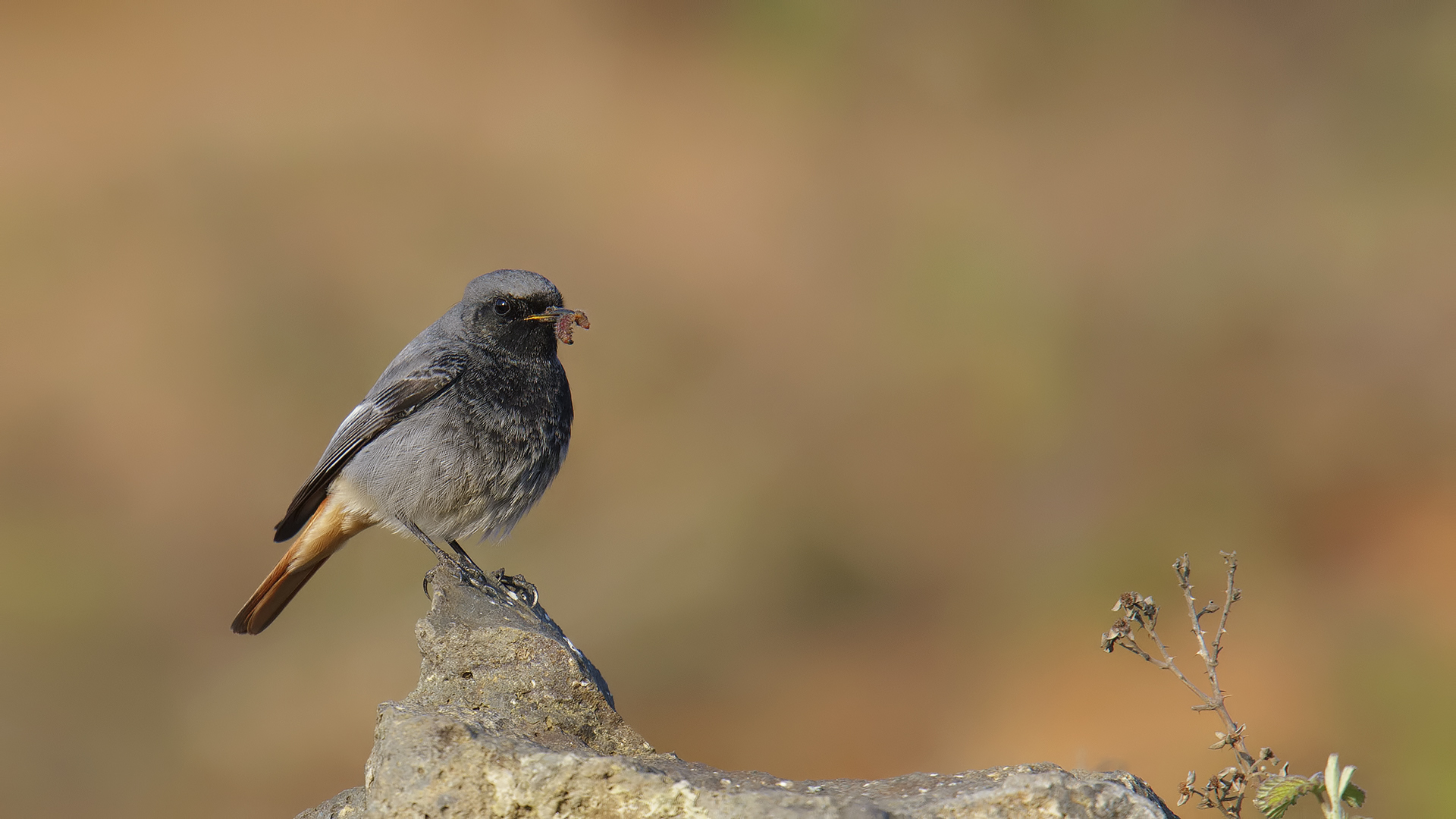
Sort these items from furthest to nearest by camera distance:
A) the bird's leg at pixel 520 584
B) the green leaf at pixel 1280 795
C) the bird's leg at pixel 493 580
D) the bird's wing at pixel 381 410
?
the bird's wing at pixel 381 410 < the bird's leg at pixel 520 584 < the bird's leg at pixel 493 580 < the green leaf at pixel 1280 795

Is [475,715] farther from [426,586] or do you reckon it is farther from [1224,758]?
[1224,758]

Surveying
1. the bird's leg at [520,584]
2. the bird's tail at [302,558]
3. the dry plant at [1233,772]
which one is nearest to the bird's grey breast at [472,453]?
the bird's tail at [302,558]

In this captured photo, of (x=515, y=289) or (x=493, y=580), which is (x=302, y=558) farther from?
(x=515, y=289)

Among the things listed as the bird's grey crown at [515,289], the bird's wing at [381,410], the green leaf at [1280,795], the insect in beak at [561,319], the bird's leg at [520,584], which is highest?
the bird's grey crown at [515,289]

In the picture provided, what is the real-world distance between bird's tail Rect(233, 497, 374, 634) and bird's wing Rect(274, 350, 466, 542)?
0.29 feet

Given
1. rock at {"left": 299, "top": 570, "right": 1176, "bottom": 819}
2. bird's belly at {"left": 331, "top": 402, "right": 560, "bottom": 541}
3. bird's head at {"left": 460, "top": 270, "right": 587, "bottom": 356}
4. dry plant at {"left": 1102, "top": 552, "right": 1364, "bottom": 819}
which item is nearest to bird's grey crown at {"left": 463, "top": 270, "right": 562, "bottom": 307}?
bird's head at {"left": 460, "top": 270, "right": 587, "bottom": 356}

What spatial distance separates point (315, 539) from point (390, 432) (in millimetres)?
702

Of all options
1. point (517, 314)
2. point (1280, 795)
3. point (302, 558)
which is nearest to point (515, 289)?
point (517, 314)

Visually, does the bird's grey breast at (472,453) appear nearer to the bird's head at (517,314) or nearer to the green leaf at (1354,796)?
the bird's head at (517,314)

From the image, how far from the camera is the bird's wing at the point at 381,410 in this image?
5.30 meters

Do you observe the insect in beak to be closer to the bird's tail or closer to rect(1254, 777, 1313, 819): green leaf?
the bird's tail

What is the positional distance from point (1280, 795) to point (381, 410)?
4.13 meters

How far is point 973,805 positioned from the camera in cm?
247

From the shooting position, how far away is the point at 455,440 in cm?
Result: 515
